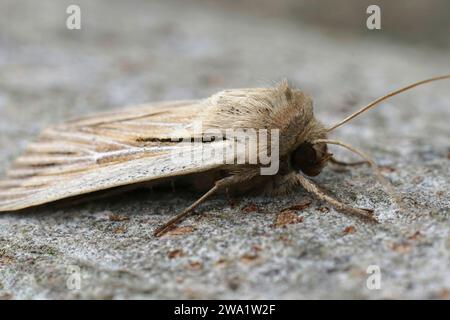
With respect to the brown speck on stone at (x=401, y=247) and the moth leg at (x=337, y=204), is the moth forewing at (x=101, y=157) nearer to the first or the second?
the moth leg at (x=337, y=204)

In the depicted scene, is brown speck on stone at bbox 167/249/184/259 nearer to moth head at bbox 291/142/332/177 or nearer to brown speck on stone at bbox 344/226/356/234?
brown speck on stone at bbox 344/226/356/234

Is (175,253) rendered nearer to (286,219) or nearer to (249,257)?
(249,257)

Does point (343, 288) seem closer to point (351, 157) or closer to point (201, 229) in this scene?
point (201, 229)

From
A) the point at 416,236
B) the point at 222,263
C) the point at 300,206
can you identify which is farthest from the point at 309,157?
the point at 222,263

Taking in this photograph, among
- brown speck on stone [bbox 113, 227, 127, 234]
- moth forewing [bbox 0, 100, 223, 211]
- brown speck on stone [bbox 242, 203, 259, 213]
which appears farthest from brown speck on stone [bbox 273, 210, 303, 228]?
brown speck on stone [bbox 113, 227, 127, 234]

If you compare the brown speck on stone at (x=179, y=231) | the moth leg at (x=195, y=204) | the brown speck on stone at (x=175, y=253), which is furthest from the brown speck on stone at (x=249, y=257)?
the moth leg at (x=195, y=204)
